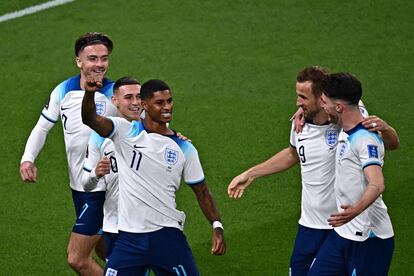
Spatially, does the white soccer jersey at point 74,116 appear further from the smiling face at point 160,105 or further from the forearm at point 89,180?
the smiling face at point 160,105

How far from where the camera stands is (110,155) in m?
10.5

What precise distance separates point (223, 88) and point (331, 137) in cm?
685

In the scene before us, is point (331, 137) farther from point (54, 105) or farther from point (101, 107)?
point (54, 105)

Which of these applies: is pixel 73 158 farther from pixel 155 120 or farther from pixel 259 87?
pixel 259 87

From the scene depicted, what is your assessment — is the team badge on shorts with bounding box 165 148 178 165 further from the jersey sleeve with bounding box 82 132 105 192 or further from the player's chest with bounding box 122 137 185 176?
the jersey sleeve with bounding box 82 132 105 192

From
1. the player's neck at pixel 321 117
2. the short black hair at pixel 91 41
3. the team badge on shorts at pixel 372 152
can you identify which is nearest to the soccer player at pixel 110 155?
the short black hair at pixel 91 41

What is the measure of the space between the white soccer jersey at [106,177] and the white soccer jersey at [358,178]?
210 cm

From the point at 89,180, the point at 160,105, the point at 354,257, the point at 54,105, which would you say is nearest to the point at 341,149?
the point at 354,257

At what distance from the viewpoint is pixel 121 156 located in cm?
968

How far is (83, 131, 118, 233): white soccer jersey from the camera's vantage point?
1055 centimetres

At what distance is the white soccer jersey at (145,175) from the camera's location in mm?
9617

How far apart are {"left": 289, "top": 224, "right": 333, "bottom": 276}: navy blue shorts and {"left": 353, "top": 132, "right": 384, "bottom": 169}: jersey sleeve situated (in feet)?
3.35

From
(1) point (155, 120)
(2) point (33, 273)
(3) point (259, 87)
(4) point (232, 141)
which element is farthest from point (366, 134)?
(3) point (259, 87)

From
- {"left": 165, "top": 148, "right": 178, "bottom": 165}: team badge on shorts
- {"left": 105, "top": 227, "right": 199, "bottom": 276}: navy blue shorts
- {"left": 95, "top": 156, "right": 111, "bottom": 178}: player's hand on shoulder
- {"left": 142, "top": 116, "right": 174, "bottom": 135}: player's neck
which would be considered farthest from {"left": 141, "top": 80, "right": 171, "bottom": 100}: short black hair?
{"left": 105, "top": 227, "right": 199, "bottom": 276}: navy blue shorts
